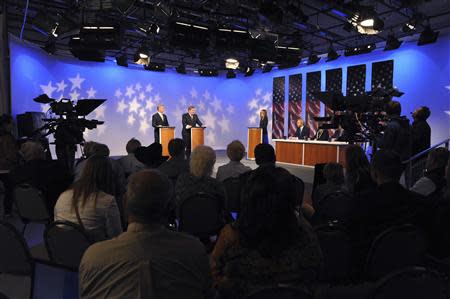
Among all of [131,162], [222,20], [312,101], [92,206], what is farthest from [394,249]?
[312,101]

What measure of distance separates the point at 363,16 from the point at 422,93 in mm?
4514

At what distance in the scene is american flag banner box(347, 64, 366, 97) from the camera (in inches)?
443

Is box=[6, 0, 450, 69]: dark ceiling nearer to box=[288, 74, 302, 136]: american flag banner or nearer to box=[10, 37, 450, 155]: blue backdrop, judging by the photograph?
box=[10, 37, 450, 155]: blue backdrop

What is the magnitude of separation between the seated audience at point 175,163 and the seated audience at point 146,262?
2.35 metres

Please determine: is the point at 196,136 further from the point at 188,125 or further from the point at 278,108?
the point at 278,108

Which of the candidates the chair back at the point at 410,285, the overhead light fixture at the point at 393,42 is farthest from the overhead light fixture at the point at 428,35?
the chair back at the point at 410,285

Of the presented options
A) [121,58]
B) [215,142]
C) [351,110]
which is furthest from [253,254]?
[215,142]

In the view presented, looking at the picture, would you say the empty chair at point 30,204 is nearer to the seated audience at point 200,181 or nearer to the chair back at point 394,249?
the seated audience at point 200,181

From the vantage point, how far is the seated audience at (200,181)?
9.37 ft

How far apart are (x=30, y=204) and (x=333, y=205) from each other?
270 cm

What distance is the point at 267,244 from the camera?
1.23 metres

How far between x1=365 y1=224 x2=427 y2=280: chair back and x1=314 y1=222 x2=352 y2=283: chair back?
12 cm

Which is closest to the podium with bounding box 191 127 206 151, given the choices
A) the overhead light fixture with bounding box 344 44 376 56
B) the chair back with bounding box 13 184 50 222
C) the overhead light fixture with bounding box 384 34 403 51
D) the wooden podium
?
the wooden podium

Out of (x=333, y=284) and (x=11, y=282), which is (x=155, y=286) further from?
(x=11, y=282)
